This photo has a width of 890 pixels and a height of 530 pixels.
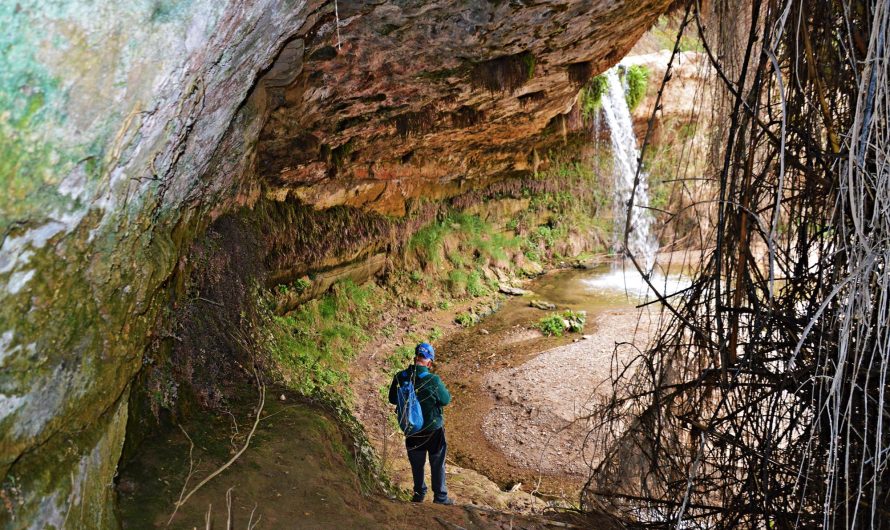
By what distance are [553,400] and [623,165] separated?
7.98m

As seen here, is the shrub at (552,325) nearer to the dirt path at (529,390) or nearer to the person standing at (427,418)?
the dirt path at (529,390)

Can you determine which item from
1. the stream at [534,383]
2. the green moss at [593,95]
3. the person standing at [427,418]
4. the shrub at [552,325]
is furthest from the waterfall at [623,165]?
the person standing at [427,418]

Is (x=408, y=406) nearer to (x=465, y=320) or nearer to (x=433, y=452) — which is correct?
(x=433, y=452)

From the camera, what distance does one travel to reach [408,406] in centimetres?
466

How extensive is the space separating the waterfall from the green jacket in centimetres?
852

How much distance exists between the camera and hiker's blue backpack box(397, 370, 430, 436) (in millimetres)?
4648

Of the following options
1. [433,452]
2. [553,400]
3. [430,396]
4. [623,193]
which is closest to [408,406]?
[430,396]

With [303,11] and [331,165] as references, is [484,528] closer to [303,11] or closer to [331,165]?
[303,11]

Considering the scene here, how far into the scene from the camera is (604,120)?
13430 millimetres

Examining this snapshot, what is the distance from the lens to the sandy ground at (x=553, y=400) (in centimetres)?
692

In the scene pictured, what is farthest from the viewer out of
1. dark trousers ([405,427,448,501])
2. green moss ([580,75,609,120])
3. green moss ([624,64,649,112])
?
green moss ([624,64,649,112])

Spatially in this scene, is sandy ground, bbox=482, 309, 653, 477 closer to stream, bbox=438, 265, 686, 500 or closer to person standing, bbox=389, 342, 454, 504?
stream, bbox=438, 265, 686, 500

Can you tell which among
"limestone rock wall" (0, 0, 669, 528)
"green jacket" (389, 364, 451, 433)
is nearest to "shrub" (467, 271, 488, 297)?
"green jacket" (389, 364, 451, 433)

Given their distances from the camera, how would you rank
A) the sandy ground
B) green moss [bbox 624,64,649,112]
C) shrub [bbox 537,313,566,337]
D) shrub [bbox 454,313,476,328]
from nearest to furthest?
the sandy ground < shrub [bbox 537,313,566,337] < shrub [bbox 454,313,476,328] < green moss [bbox 624,64,649,112]
